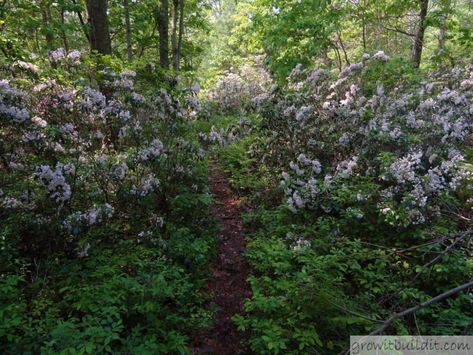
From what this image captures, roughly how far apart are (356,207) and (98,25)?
654 cm

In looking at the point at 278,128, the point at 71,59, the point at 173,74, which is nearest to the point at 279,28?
the point at 278,128

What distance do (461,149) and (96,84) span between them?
701cm

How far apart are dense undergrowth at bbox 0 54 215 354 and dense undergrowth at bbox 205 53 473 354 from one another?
1.00 meters

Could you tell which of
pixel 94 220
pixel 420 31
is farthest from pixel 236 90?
pixel 94 220

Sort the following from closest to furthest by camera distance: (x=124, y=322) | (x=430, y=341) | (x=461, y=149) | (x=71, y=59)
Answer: (x=430, y=341) → (x=124, y=322) → (x=71, y=59) → (x=461, y=149)

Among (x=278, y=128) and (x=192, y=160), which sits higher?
(x=278, y=128)

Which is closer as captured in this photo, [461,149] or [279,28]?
[461,149]

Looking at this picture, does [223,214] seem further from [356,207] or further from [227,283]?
[356,207]

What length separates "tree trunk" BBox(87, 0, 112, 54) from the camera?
760 centimetres

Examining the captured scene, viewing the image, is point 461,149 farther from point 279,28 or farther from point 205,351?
point 279,28

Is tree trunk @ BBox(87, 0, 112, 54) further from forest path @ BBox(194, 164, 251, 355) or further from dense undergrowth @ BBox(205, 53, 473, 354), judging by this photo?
forest path @ BBox(194, 164, 251, 355)

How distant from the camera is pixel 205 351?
3859 mm

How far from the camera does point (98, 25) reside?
7.72m

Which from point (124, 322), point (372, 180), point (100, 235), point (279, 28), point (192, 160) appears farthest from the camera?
point (279, 28)
